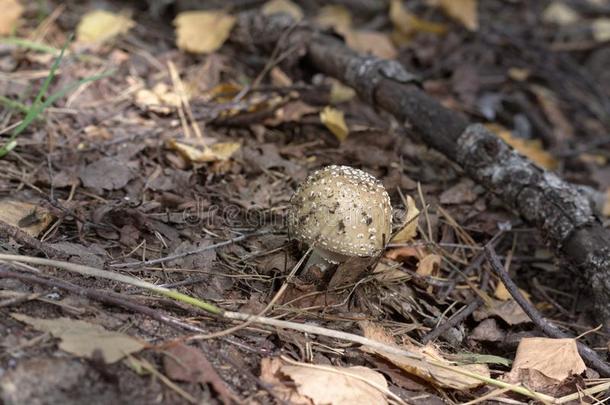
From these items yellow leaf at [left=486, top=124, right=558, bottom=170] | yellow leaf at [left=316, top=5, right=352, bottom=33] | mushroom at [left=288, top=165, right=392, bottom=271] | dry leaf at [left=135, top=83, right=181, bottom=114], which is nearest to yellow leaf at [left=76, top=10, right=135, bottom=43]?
→ dry leaf at [left=135, top=83, right=181, bottom=114]

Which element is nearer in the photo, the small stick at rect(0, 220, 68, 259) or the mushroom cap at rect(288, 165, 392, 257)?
the small stick at rect(0, 220, 68, 259)

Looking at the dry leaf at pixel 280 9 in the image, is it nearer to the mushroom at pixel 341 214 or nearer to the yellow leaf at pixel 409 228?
the yellow leaf at pixel 409 228

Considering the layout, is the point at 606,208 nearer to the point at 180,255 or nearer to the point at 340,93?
the point at 340,93

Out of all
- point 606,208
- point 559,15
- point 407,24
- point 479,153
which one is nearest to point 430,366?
point 479,153

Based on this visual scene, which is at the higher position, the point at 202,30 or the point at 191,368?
the point at 202,30

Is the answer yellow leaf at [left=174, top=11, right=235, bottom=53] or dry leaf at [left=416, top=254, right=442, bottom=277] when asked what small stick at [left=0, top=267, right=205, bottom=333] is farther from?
yellow leaf at [left=174, top=11, right=235, bottom=53]
